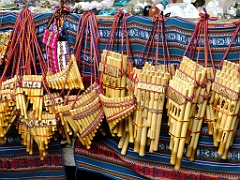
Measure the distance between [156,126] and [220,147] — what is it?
387 millimetres

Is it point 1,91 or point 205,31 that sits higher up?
point 205,31

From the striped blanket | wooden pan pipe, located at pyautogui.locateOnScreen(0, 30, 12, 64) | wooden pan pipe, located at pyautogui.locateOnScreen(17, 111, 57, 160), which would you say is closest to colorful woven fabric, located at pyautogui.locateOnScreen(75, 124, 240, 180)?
the striped blanket

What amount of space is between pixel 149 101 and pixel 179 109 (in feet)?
0.58

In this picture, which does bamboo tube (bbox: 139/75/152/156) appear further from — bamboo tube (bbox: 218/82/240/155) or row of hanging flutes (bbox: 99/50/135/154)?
bamboo tube (bbox: 218/82/240/155)

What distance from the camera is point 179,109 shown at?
6.28 ft

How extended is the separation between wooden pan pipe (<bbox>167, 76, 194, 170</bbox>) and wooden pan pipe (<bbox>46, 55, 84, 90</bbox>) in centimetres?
60

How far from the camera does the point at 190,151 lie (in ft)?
7.11

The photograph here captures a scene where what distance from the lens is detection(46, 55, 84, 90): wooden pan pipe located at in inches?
87.8

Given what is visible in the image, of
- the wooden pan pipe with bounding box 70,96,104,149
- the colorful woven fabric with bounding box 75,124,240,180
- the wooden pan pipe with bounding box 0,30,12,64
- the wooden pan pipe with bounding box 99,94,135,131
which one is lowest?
the colorful woven fabric with bounding box 75,124,240,180

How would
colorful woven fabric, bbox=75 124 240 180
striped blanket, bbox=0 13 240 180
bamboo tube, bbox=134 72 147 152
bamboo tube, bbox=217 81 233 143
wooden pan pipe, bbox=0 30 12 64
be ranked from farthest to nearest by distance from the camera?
wooden pan pipe, bbox=0 30 12 64, colorful woven fabric, bbox=75 124 240 180, striped blanket, bbox=0 13 240 180, bamboo tube, bbox=134 72 147 152, bamboo tube, bbox=217 81 233 143

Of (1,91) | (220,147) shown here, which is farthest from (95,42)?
(220,147)

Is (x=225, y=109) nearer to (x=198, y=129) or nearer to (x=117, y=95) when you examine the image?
(x=198, y=129)

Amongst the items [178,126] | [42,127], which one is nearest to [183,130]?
[178,126]

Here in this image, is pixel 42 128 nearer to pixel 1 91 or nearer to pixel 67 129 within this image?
pixel 67 129
